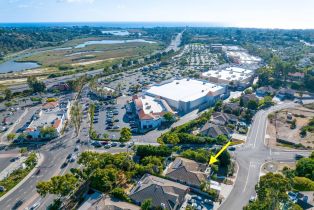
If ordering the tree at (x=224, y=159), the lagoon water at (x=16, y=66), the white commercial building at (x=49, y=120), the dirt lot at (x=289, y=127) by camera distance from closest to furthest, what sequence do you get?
the tree at (x=224, y=159)
the dirt lot at (x=289, y=127)
the white commercial building at (x=49, y=120)
the lagoon water at (x=16, y=66)

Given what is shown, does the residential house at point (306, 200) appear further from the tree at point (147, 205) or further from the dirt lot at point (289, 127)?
the tree at point (147, 205)

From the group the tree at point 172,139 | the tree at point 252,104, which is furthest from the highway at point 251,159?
the tree at point 172,139

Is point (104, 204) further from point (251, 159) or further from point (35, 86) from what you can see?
point (35, 86)

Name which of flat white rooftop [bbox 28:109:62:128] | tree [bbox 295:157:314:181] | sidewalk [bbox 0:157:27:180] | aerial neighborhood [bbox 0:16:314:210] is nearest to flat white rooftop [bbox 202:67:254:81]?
aerial neighborhood [bbox 0:16:314:210]

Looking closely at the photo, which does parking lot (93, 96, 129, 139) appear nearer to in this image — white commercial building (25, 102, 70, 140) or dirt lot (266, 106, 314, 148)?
white commercial building (25, 102, 70, 140)

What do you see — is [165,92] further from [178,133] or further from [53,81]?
[53,81]

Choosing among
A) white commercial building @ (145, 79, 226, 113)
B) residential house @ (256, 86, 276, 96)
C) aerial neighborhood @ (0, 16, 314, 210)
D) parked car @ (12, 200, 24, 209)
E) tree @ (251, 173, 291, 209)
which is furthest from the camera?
residential house @ (256, 86, 276, 96)

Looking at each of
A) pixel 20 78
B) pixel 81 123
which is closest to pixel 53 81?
pixel 20 78
